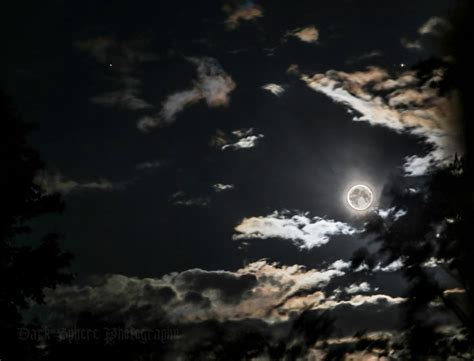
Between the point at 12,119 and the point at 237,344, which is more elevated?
the point at 12,119

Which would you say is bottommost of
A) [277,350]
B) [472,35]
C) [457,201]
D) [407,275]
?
[277,350]

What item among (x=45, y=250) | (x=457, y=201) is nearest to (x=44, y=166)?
(x=45, y=250)

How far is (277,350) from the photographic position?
39.2 metres

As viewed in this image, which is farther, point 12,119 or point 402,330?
point 402,330

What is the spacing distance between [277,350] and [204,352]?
883 centimetres

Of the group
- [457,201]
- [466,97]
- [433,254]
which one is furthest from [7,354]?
[433,254]

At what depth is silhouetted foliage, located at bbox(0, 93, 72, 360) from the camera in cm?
1026

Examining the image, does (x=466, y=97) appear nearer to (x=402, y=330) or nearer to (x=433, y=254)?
(x=433, y=254)

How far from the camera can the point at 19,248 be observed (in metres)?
10.9

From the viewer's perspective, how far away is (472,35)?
11523 millimetres

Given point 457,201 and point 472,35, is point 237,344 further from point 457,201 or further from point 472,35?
point 472,35

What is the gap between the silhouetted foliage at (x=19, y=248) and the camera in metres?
10.3

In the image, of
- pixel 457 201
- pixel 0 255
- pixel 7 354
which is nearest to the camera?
pixel 7 354

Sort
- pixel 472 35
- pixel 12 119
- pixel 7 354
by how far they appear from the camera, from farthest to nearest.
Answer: pixel 12 119 < pixel 472 35 < pixel 7 354
